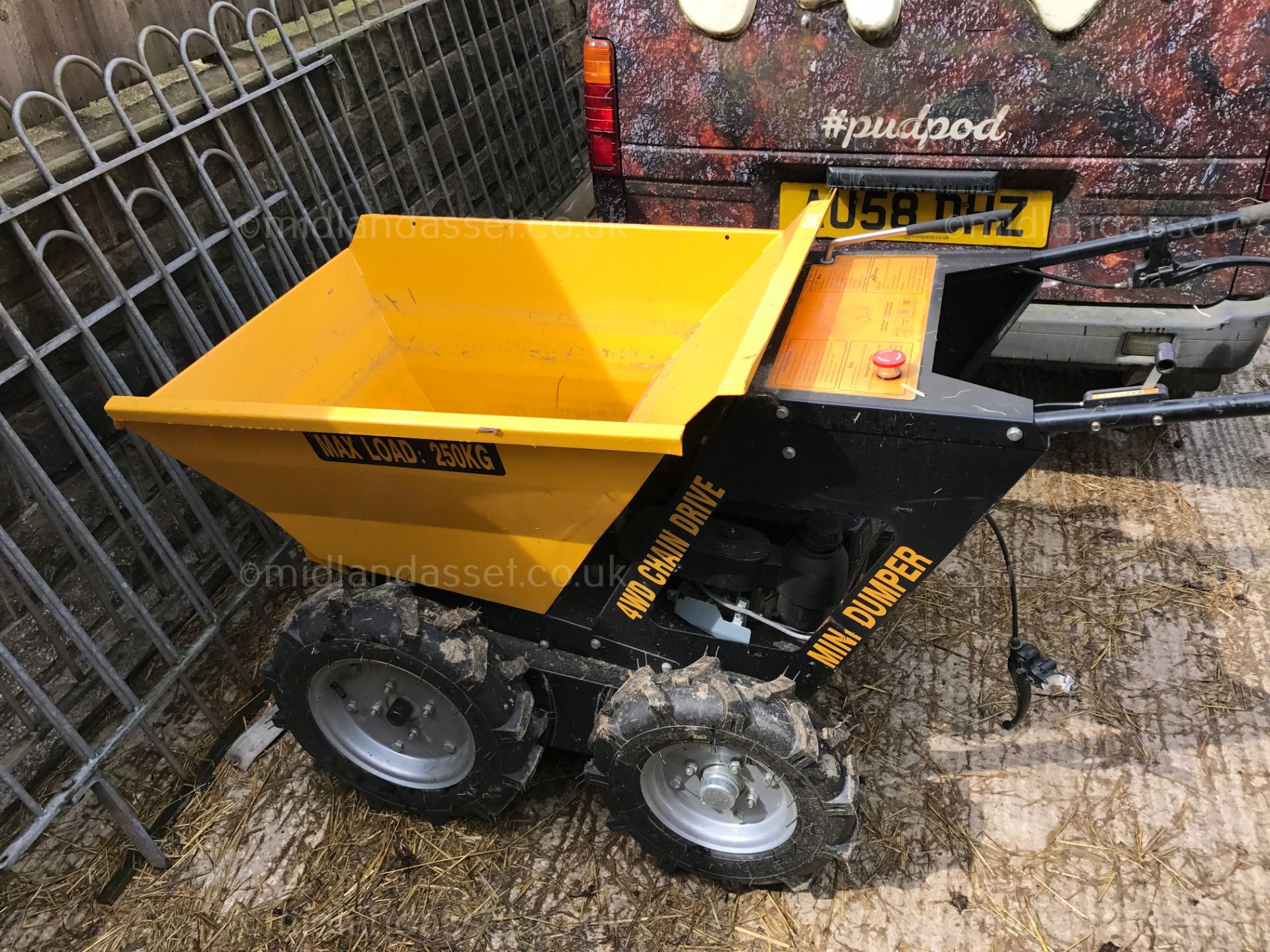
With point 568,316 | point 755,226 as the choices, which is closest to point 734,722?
point 568,316

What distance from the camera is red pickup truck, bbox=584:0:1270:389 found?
105 inches

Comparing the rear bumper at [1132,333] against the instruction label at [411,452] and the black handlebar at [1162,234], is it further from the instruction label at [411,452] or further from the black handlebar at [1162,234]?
the instruction label at [411,452]

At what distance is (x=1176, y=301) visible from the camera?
10.0 feet

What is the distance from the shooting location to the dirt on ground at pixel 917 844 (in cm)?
230

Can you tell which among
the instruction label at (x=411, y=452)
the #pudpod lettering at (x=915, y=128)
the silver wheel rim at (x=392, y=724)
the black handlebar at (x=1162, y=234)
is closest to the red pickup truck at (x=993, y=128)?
the #pudpod lettering at (x=915, y=128)

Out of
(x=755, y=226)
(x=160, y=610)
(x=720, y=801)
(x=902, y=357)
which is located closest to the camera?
(x=902, y=357)

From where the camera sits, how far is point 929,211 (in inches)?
120

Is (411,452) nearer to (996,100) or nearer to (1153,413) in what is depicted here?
(1153,413)

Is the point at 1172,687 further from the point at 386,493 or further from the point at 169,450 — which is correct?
the point at 169,450

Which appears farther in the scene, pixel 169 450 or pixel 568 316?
pixel 568 316

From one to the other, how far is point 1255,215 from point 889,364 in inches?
36.4

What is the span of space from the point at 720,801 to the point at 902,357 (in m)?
1.15

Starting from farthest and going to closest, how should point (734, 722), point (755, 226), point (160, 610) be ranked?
point (755, 226)
point (160, 610)
point (734, 722)

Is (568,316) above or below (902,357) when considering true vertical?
below
